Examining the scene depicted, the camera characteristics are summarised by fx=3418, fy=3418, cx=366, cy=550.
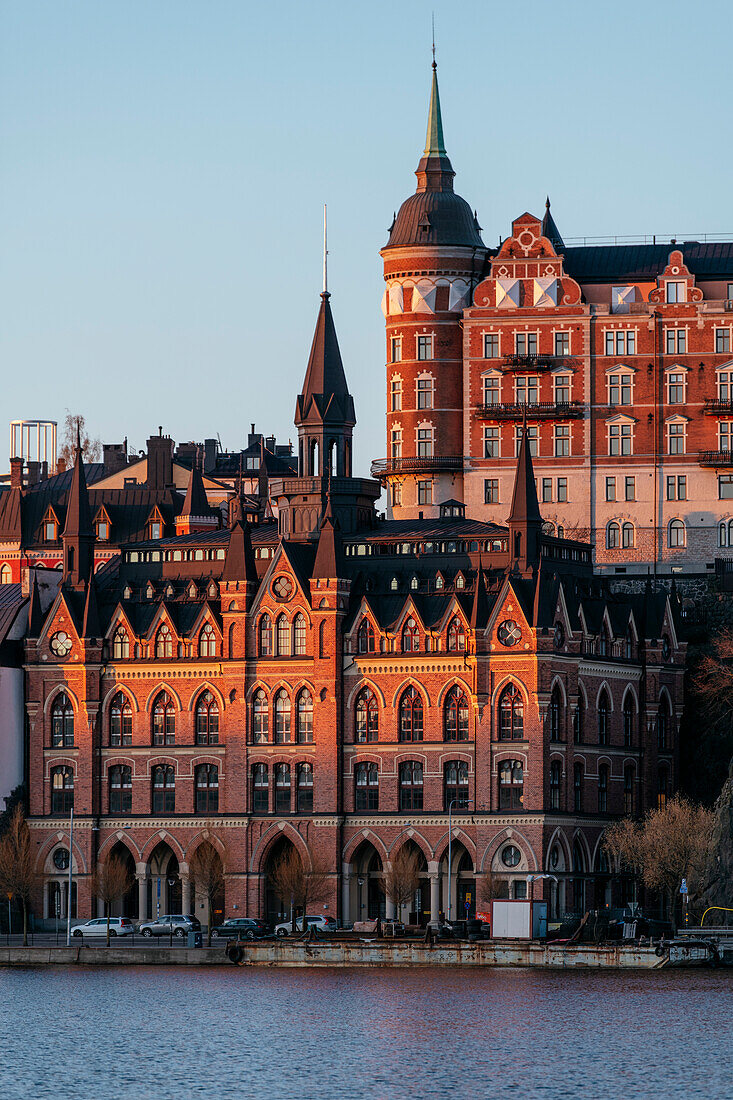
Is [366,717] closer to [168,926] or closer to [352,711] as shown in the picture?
[352,711]

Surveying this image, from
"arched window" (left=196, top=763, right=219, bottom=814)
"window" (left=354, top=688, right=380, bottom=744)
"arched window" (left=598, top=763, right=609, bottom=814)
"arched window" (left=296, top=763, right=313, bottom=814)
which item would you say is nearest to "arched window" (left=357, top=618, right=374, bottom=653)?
"window" (left=354, top=688, right=380, bottom=744)

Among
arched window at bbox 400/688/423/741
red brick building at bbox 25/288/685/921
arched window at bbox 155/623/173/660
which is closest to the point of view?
red brick building at bbox 25/288/685/921

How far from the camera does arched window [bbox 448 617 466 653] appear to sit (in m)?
184

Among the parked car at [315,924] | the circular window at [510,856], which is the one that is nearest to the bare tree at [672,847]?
the circular window at [510,856]

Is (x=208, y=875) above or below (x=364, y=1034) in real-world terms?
above

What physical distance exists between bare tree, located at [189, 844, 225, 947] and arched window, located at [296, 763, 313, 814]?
5447 millimetres

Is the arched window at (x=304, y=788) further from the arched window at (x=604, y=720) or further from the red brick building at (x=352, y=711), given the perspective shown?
the arched window at (x=604, y=720)

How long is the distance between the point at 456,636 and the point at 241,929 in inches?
786

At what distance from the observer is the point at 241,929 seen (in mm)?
178250

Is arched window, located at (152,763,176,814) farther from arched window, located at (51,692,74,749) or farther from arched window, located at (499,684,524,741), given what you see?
arched window, located at (499,684,524,741)

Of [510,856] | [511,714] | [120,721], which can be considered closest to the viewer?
[510,856]

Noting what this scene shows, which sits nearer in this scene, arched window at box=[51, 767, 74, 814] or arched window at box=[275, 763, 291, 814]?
arched window at box=[275, 763, 291, 814]

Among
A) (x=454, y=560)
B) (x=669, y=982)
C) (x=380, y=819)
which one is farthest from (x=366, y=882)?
(x=669, y=982)

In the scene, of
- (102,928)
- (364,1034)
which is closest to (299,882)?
(102,928)
